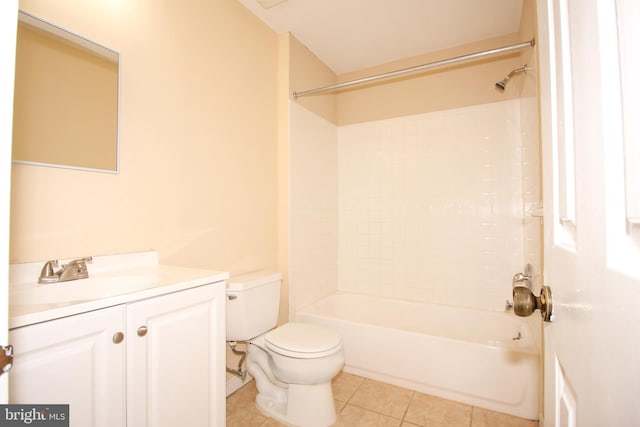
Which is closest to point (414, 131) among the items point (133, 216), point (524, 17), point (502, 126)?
point (502, 126)

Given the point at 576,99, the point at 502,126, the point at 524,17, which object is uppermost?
the point at 524,17

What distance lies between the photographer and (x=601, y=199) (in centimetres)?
32

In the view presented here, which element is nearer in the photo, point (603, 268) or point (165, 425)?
point (603, 268)

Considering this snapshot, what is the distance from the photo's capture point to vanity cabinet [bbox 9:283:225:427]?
0.72 meters

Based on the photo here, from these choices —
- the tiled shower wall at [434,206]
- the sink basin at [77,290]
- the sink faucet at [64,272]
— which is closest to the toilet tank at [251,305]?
the sink basin at [77,290]

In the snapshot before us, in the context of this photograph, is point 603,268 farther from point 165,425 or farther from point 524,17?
point 524,17

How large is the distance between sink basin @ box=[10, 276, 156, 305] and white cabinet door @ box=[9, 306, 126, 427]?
83 mm

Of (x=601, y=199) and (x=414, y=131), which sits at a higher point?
(x=414, y=131)

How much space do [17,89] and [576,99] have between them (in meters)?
1.58

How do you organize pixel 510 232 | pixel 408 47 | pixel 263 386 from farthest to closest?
pixel 408 47
pixel 510 232
pixel 263 386

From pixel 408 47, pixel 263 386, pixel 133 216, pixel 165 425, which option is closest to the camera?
pixel 165 425

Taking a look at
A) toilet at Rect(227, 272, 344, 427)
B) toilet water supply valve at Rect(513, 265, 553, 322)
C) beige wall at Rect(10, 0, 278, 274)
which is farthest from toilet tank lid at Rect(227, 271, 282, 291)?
toilet water supply valve at Rect(513, 265, 553, 322)

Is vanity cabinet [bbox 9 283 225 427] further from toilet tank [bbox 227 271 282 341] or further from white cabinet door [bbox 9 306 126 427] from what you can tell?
toilet tank [bbox 227 271 282 341]

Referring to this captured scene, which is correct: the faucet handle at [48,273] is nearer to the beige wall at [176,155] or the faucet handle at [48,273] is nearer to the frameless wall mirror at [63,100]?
the beige wall at [176,155]
